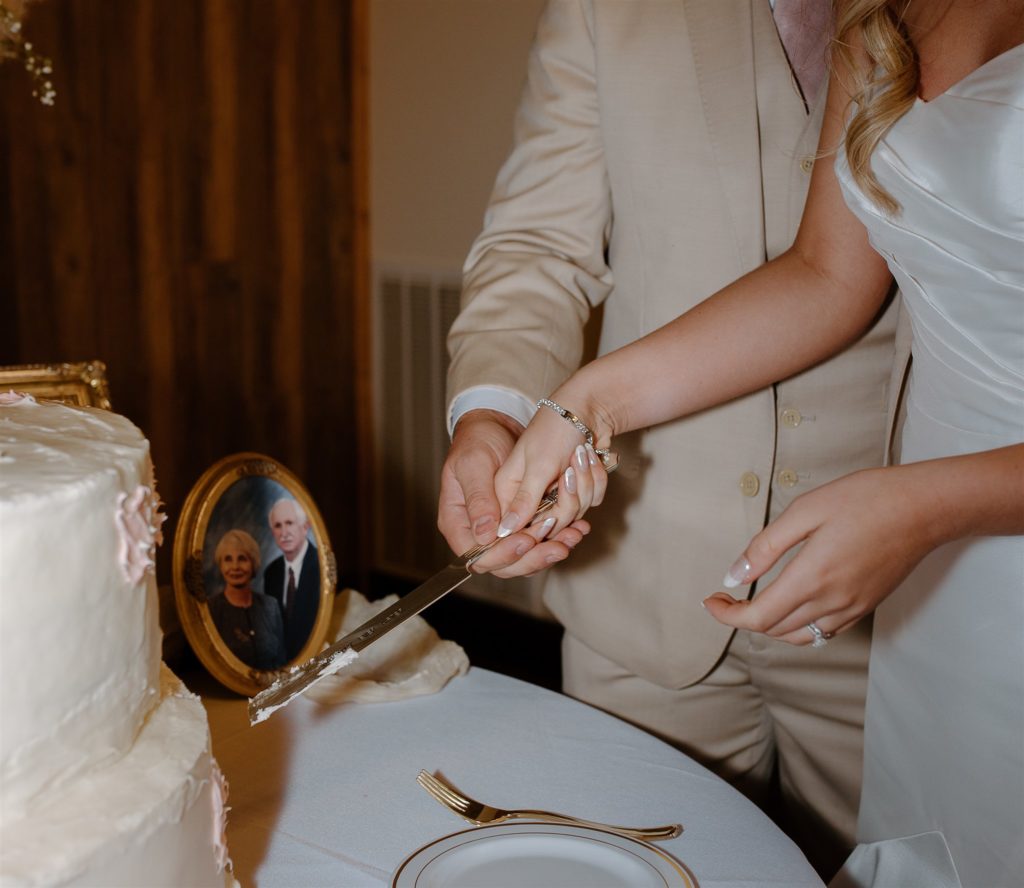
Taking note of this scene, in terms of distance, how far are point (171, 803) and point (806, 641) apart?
1.95 feet

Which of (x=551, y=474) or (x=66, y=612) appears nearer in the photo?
(x=66, y=612)

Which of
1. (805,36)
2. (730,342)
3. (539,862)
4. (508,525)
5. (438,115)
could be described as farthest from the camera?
(438,115)

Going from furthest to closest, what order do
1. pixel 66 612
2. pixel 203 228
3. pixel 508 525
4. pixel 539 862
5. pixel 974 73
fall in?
pixel 203 228 < pixel 508 525 < pixel 974 73 < pixel 539 862 < pixel 66 612

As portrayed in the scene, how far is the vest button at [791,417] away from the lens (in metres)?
1.47

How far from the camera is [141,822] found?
75 centimetres

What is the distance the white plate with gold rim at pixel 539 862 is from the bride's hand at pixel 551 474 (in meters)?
0.34

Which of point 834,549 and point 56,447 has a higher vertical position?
point 56,447

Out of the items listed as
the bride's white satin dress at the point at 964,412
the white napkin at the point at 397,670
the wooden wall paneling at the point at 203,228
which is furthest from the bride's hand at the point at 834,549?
the wooden wall paneling at the point at 203,228

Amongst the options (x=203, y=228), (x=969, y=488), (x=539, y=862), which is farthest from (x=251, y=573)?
(x=203, y=228)

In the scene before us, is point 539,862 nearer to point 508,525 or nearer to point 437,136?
point 508,525

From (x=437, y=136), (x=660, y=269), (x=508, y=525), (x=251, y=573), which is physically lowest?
(x=251, y=573)

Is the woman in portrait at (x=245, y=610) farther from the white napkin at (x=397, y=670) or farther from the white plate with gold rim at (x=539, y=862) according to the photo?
the white plate with gold rim at (x=539, y=862)

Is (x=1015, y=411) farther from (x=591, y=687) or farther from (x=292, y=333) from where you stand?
(x=292, y=333)

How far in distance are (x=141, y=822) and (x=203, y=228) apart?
3.02m
